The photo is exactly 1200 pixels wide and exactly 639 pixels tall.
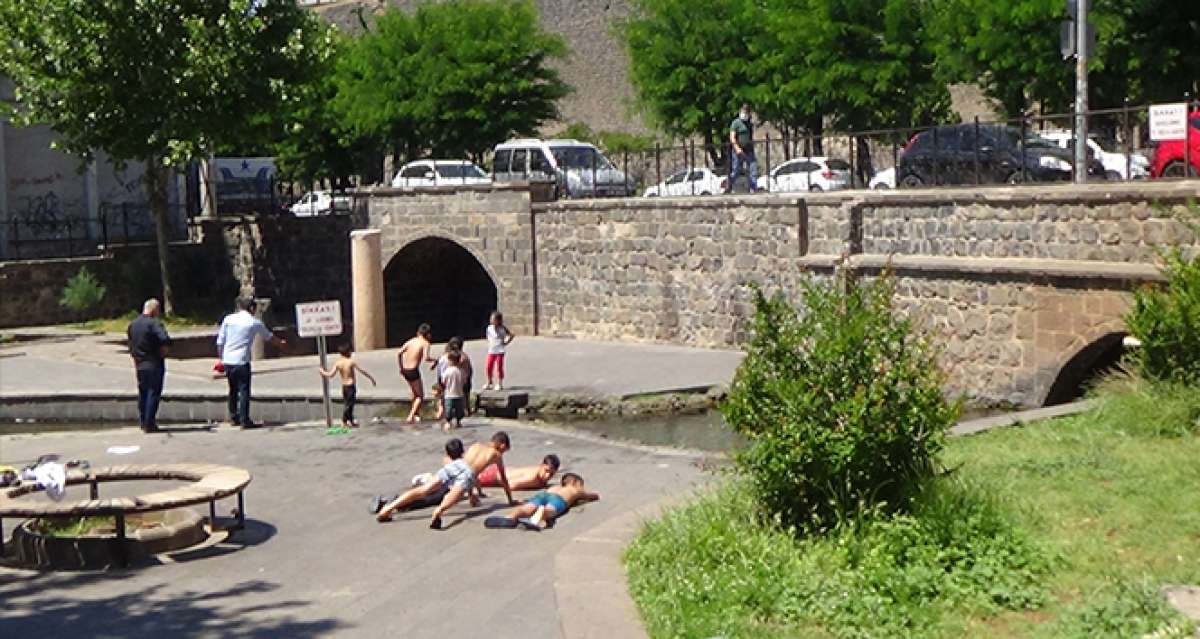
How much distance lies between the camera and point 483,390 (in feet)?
74.9

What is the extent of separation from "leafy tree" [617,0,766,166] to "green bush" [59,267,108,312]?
1539 cm

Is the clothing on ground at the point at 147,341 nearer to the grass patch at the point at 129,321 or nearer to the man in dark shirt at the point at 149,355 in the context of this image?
the man in dark shirt at the point at 149,355

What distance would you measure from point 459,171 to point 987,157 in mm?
19808

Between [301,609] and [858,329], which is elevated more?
[858,329]

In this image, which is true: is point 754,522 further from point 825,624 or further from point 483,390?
point 483,390

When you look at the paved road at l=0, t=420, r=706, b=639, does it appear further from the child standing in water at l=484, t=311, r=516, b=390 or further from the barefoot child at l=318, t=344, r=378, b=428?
the child standing in water at l=484, t=311, r=516, b=390

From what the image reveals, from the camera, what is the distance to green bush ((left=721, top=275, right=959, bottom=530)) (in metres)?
9.52

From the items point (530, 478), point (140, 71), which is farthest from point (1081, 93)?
point (140, 71)

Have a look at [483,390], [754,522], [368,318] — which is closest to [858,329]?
[754,522]

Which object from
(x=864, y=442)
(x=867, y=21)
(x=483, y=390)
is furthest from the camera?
(x=867, y=21)

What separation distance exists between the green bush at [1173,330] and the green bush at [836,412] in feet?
13.0

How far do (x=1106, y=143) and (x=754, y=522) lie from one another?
15.8 meters

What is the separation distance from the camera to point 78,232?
127 ft

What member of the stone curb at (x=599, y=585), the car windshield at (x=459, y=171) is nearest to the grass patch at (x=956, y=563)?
the stone curb at (x=599, y=585)
